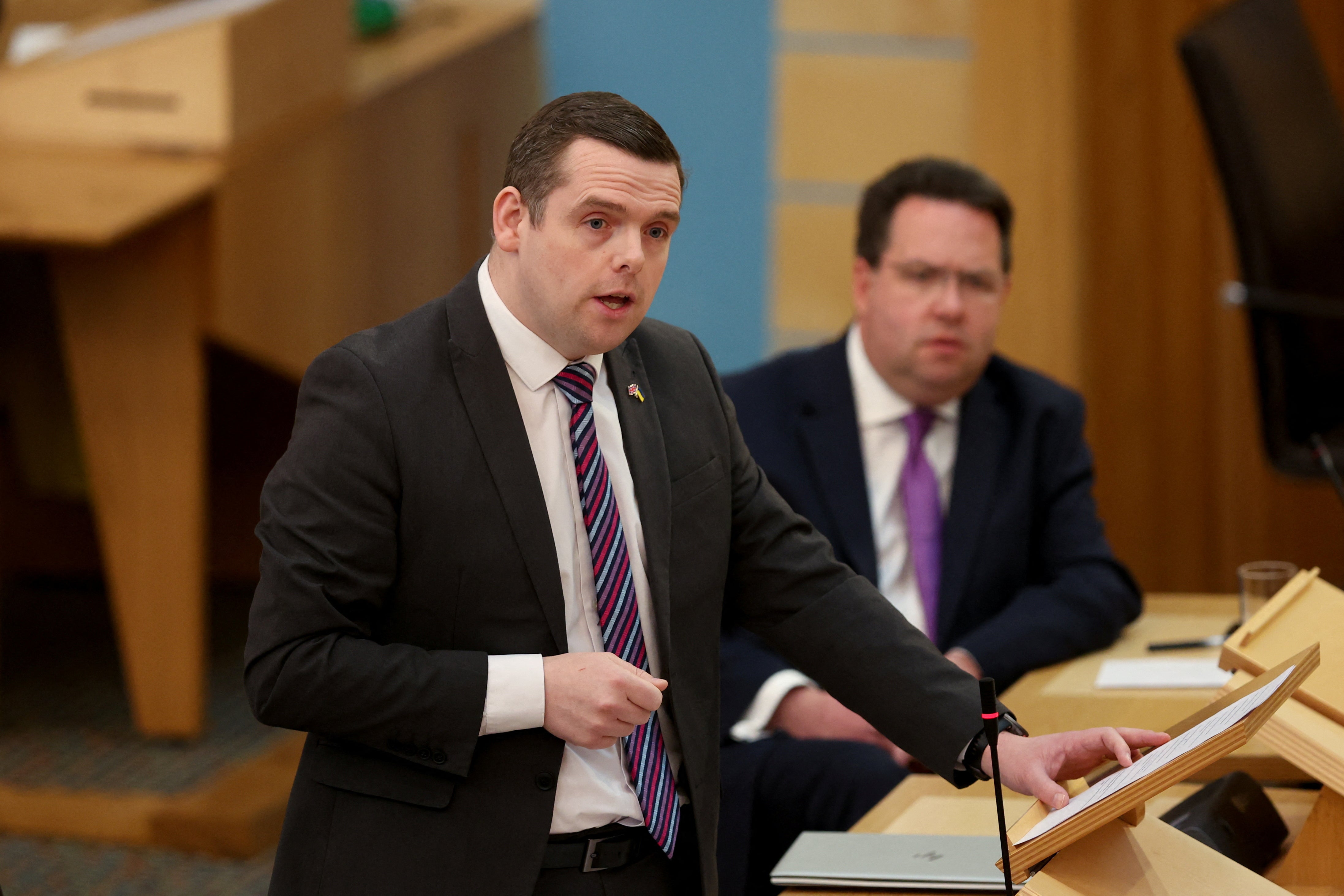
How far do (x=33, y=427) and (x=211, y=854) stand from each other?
6.32 feet

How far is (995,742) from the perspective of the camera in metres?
1.27

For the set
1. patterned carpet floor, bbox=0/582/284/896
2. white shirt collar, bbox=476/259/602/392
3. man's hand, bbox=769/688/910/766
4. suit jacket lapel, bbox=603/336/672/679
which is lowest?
patterned carpet floor, bbox=0/582/284/896

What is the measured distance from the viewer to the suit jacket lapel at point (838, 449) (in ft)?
8.09

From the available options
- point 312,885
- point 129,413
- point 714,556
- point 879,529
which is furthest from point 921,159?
point 129,413

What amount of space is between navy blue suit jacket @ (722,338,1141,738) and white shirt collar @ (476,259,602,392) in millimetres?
1016

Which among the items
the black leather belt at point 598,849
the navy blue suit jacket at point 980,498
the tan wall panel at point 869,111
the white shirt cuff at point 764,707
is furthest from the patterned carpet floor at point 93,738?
the tan wall panel at point 869,111

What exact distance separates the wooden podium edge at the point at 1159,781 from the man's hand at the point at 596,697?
1.03 ft

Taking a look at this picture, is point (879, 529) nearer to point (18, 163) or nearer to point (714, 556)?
point (714, 556)

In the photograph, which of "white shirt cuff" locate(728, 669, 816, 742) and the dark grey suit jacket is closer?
the dark grey suit jacket

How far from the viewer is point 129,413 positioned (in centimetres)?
352

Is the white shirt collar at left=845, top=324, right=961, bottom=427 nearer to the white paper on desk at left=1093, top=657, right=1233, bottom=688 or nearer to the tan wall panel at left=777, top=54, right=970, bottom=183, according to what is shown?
the white paper on desk at left=1093, top=657, right=1233, bottom=688

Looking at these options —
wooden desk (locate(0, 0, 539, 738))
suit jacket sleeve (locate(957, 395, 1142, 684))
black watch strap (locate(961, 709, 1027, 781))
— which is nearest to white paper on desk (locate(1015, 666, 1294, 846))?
black watch strap (locate(961, 709, 1027, 781))

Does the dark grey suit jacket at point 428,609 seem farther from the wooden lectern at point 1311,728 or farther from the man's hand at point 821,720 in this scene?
the man's hand at point 821,720

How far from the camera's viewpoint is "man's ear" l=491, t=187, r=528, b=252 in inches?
54.5
